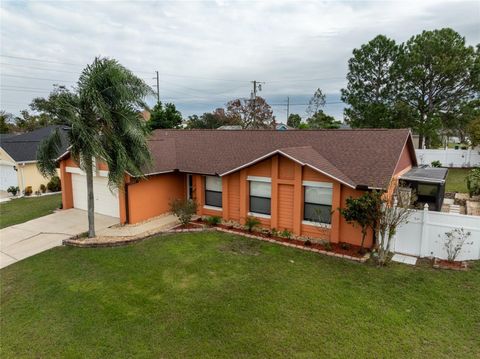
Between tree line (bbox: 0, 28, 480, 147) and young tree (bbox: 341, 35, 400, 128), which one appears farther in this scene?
young tree (bbox: 341, 35, 400, 128)

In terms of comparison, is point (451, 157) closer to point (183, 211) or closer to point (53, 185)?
point (183, 211)

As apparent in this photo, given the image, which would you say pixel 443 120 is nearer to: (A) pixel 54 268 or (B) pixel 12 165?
(A) pixel 54 268

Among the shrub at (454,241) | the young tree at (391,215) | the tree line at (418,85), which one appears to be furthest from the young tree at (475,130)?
the young tree at (391,215)

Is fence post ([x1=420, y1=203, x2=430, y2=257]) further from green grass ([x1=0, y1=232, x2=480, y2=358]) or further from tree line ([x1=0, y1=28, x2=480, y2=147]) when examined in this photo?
tree line ([x1=0, y1=28, x2=480, y2=147])

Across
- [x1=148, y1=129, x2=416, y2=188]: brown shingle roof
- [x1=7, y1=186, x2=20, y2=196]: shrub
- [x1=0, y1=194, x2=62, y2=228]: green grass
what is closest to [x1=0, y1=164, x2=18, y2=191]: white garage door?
[x1=7, y1=186, x2=20, y2=196]: shrub

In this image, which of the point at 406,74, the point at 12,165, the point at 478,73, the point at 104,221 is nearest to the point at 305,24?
the point at 104,221

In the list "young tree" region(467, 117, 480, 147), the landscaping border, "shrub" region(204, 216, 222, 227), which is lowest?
the landscaping border
